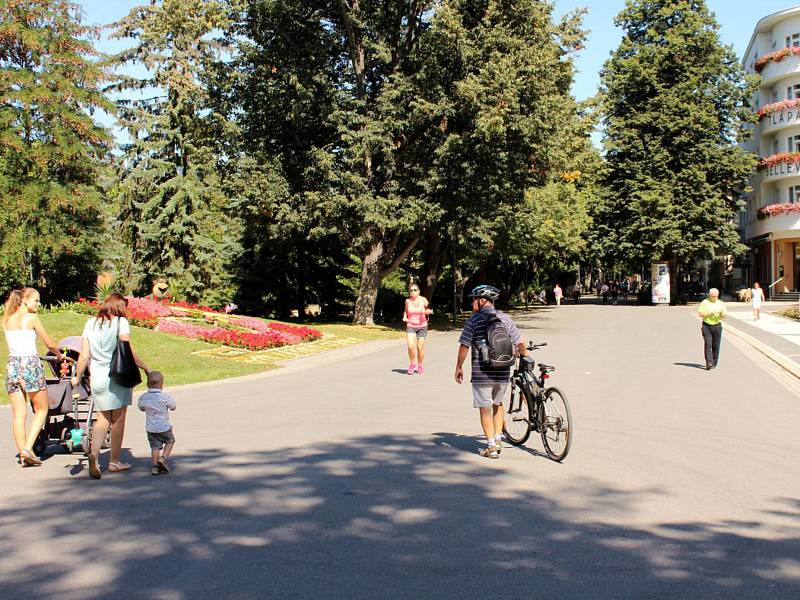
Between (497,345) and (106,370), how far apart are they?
153 inches

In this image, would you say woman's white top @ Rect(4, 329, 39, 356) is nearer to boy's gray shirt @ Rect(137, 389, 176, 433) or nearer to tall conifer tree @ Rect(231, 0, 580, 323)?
boy's gray shirt @ Rect(137, 389, 176, 433)

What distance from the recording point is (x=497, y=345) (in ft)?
27.0

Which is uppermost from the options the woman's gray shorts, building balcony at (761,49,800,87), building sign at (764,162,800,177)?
building balcony at (761,49,800,87)

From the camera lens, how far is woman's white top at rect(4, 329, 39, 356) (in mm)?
8203

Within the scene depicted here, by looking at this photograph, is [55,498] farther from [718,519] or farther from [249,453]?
[718,519]

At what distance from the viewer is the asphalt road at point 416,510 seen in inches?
189

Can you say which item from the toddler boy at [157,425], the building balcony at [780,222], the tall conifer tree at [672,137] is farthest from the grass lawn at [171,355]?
the building balcony at [780,222]

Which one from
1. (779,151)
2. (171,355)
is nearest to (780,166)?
(779,151)

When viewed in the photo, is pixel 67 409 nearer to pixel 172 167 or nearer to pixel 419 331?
pixel 419 331

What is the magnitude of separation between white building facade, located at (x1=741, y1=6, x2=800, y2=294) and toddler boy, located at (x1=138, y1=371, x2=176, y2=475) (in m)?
56.3

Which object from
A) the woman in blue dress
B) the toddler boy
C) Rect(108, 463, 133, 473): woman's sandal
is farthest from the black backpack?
Rect(108, 463, 133, 473): woman's sandal

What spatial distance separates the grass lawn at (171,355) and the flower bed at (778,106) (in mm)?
48839

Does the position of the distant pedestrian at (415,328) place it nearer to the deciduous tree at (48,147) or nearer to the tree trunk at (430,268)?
the deciduous tree at (48,147)

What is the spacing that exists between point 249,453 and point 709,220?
47.9 meters
